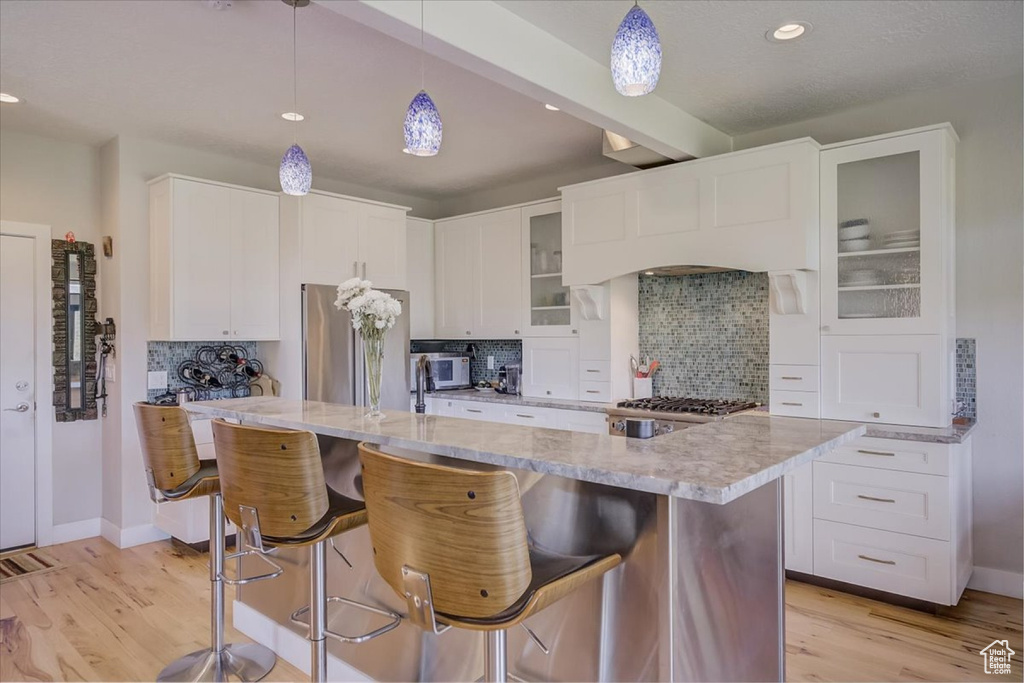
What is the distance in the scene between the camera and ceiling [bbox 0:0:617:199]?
2555mm

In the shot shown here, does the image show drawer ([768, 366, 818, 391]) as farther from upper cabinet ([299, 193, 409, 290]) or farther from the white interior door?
the white interior door

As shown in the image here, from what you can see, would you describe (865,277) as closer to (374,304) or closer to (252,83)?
(374,304)

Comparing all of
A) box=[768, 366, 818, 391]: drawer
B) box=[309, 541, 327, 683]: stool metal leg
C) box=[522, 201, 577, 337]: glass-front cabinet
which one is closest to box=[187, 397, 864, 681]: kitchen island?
box=[309, 541, 327, 683]: stool metal leg

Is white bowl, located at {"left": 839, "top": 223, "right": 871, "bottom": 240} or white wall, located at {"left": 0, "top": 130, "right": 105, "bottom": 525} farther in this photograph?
white wall, located at {"left": 0, "top": 130, "right": 105, "bottom": 525}

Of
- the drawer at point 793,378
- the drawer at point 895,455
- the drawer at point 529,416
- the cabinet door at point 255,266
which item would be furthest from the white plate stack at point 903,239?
the cabinet door at point 255,266

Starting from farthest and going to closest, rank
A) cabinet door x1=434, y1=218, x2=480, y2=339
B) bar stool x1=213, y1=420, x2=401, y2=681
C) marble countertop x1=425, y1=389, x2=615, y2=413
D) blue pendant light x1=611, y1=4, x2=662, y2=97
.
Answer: cabinet door x1=434, y1=218, x2=480, y2=339
marble countertop x1=425, y1=389, x2=615, y2=413
bar stool x1=213, y1=420, x2=401, y2=681
blue pendant light x1=611, y1=4, x2=662, y2=97

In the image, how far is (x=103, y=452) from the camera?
13.9ft

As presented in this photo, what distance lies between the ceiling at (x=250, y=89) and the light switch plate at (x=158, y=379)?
1.55 meters

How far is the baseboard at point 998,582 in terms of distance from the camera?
307cm

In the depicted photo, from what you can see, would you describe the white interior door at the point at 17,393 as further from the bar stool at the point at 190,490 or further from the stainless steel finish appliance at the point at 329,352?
the bar stool at the point at 190,490

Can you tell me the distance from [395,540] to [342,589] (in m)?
1.19

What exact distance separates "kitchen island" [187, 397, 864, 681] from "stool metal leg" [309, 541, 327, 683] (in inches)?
12.2

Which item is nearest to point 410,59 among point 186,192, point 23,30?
point 23,30

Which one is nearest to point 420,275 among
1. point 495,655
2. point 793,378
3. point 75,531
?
point 75,531
